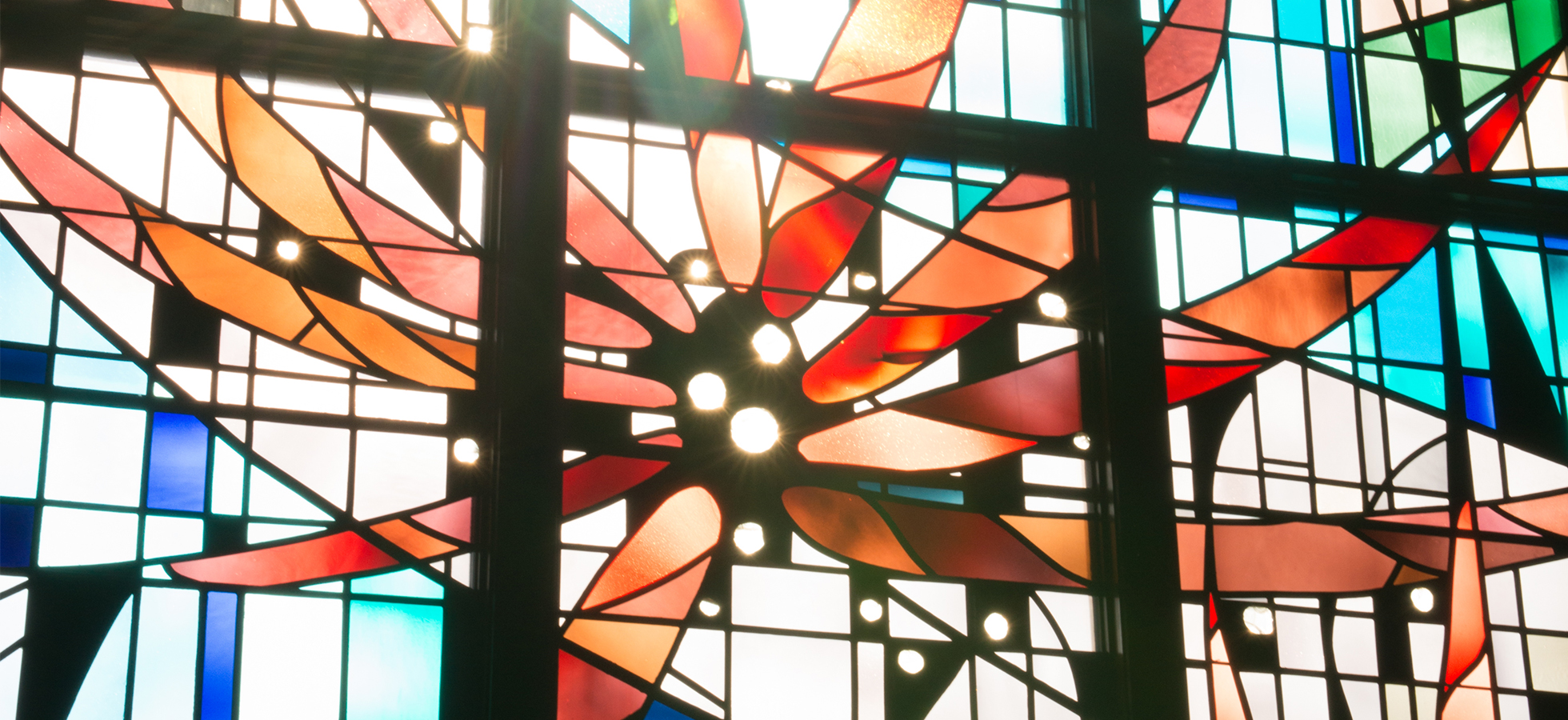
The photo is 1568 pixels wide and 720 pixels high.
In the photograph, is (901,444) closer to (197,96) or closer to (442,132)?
(442,132)

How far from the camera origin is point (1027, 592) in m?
2.87

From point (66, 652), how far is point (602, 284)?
109 cm

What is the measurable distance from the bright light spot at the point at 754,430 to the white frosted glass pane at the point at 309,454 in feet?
2.31

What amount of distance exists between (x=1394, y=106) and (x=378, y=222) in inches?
89.3

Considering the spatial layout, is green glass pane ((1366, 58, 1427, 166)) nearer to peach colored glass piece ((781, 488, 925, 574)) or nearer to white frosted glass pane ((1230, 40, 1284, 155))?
white frosted glass pane ((1230, 40, 1284, 155))

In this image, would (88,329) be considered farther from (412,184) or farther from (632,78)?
(632,78)

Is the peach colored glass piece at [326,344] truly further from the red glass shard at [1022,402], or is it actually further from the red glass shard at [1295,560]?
the red glass shard at [1295,560]

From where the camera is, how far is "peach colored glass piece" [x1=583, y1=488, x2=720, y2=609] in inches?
106

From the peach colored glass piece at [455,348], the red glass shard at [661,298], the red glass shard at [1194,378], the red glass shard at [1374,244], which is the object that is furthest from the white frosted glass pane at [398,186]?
the red glass shard at [1374,244]

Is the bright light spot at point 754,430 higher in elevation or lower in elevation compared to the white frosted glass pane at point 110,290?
lower

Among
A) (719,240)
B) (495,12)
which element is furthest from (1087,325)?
(495,12)

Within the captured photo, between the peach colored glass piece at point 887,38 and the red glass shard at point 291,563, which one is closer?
the red glass shard at point 291,563

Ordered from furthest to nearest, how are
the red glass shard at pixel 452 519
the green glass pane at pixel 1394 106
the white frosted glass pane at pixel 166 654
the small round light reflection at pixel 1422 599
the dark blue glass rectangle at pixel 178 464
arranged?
the green glass pane at pixel 1394 106, the small round light reflection at pixel 1422 599, the red glass shard at pixel 452 519, the dark blue glass rectangle at pixel 178 464, the white frosted glass pane at pixel 166 654

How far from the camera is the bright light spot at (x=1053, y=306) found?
3.06m
